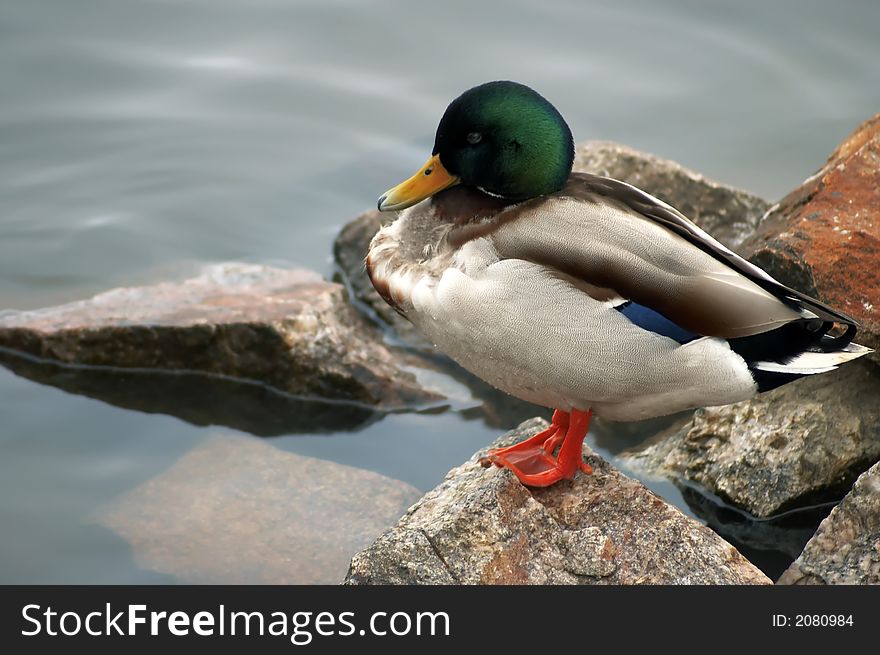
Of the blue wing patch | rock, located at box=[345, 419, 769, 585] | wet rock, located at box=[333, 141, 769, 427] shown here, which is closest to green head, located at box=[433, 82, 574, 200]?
the blue wing patch

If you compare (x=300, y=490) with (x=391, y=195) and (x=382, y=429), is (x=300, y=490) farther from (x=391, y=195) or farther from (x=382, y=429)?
(x=391, y=195)

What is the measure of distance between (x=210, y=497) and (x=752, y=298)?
2547 mm

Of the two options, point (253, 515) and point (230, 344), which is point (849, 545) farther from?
point (230, 344)

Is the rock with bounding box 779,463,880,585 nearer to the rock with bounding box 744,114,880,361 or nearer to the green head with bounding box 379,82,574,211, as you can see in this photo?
the rock with bounding box 744,114,880,361

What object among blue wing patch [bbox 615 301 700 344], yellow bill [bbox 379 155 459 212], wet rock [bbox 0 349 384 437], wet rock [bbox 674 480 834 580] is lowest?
wet rock [bbox 674 480 834 580]

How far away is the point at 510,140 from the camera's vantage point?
3979mm

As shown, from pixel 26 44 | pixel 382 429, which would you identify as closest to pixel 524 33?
pixel 26 44

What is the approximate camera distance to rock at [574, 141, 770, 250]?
6828 millimetres

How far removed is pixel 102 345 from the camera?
586cm

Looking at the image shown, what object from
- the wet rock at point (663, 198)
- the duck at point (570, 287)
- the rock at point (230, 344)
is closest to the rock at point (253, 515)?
the rock at point (230, 344)

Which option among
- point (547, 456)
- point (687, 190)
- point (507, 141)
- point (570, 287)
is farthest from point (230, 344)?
point (687, 190)

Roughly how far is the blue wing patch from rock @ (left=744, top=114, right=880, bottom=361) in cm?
120

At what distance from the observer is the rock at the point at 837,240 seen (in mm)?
4723

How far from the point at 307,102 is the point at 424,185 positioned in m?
4.58
